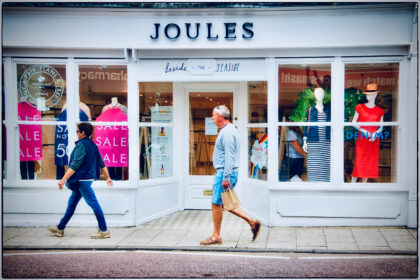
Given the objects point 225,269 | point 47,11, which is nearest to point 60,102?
point 47,11

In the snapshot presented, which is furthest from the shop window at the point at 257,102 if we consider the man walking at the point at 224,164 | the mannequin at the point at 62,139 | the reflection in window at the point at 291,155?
the mannequin at the point at 62,139

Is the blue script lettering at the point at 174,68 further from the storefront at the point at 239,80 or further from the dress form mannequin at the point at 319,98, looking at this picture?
the dress form mannequin at the point at 319,98

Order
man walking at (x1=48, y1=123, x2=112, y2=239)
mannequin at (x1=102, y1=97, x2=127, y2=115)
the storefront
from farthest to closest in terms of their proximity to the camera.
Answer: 1. mannequin at (x1=102, y1=97, x2=127, y2=115)
2. the storefront
3. man walking at (x1=48, y1=123, x2=112, y2=239)

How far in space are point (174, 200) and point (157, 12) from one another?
3.83 m

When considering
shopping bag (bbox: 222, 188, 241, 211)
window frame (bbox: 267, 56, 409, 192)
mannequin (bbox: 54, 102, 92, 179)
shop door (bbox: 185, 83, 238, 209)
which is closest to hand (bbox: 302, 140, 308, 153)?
window frame (bbox: 267, 56, 409, 192)

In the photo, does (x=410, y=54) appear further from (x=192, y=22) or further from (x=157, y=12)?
(x=157, y=12)

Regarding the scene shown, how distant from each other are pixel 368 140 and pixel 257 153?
6.83ft

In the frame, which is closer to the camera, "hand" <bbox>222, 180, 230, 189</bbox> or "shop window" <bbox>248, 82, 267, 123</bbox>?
"hand" <bbox>222, 180, 230, 189</bbox>

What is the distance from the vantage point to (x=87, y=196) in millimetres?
7242

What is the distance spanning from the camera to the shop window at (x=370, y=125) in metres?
8.14

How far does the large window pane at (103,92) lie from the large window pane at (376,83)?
4104mm

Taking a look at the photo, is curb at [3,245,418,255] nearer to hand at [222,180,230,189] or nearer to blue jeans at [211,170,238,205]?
blue jeans at [211,170,238,205]

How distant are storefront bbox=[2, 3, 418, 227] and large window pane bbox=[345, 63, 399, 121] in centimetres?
2

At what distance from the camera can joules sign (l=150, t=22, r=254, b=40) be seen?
8041mm
